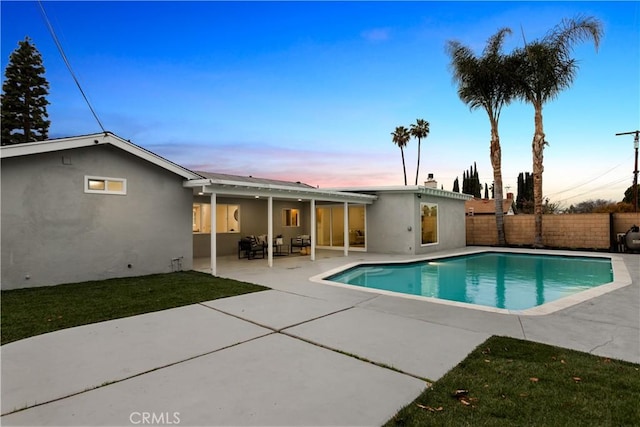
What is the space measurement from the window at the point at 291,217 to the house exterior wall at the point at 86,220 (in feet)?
24.6

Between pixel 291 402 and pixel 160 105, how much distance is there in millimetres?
17324

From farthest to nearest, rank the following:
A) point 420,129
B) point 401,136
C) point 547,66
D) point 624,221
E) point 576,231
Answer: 1. point 401,136
2. point 420,129
3. point 576,231
4. point 547,66
5. point 624,221

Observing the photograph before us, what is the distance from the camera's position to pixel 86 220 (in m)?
8.66

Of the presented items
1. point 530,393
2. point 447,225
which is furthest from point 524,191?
point 530,393

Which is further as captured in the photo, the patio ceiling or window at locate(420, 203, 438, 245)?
window at locate(420, 203, 438, 245)

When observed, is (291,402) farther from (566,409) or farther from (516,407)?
(566,409)

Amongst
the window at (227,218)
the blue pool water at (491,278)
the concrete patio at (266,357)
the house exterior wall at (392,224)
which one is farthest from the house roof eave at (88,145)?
the house exterior wall at (392,224)

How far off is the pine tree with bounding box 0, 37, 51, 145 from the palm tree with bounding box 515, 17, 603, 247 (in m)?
32.7

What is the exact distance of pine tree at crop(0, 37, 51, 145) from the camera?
24.1 metres

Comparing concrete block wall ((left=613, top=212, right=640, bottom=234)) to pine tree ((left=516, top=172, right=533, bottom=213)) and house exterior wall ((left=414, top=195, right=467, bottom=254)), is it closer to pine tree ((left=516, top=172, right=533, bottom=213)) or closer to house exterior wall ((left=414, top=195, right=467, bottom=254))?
house exterior wall ((left=414, top=195, right=467, bottom=254))

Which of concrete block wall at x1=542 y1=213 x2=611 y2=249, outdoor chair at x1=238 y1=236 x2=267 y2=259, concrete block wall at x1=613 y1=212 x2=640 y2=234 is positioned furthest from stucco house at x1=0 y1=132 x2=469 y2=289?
concrete block wall at x1=613 y1=212 x2=640 y2=234

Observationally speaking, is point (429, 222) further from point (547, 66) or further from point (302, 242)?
point (547, 66)

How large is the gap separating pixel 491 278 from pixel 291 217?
1046cm

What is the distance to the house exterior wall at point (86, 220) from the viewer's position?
768cm
